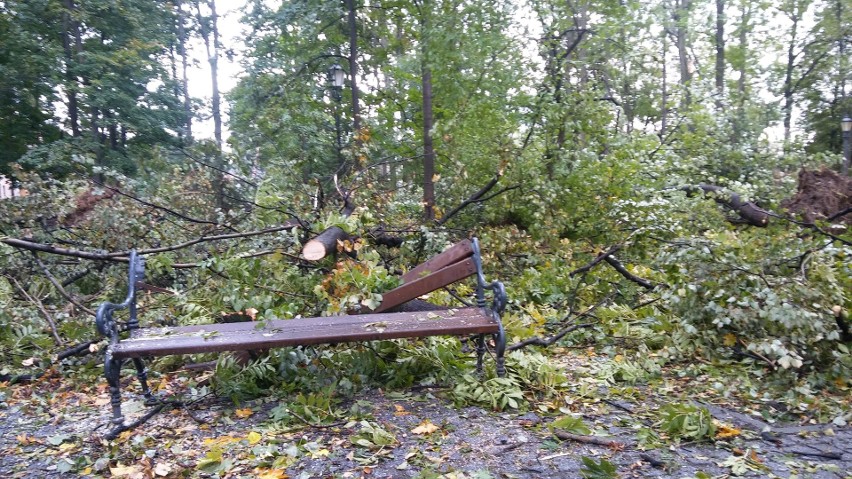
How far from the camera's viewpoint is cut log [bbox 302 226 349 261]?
4.36 m

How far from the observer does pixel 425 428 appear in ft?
10.3

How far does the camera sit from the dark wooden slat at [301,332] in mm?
3213

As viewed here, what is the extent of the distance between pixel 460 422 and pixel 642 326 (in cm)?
241

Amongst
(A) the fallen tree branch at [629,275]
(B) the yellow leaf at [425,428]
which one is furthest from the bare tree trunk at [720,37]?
(B) the yellow leaf at [425,428]

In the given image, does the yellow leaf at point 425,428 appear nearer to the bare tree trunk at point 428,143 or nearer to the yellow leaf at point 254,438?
the yellow leaf at point 254,438

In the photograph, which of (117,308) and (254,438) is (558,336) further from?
(117,308)

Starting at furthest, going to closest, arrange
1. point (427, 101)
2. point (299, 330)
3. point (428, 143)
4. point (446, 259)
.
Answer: point (427, 101) → point (428, 143) → point (446, 259) → point (299, 330)

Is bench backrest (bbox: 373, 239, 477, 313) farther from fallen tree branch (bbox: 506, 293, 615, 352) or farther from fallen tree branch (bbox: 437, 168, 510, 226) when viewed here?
fallen tree branch (bbox: 437, 168, 510, 226)

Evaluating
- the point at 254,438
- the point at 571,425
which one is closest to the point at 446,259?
the point at 571,425

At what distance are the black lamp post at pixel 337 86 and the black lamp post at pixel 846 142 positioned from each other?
14063mm

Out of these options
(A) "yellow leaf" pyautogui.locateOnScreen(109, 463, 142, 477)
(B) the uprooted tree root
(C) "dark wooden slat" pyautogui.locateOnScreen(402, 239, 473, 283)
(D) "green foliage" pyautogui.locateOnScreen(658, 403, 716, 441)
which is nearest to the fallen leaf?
(A) "yellow leaf" pyautogui.locateOnScreen(109, 463, 142, 477)

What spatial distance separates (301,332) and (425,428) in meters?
0.93

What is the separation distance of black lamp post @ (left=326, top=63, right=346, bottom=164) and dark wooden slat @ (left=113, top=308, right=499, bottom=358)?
7.37m

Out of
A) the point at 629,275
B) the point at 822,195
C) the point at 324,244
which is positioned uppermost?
the point at 822,195
